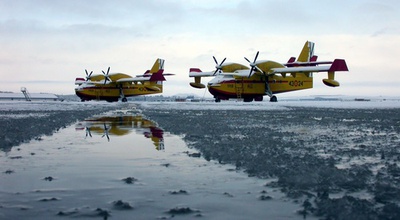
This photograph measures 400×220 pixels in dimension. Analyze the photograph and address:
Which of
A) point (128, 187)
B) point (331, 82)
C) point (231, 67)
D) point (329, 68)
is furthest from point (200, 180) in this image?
point (231, 67)

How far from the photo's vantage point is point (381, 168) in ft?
21.3

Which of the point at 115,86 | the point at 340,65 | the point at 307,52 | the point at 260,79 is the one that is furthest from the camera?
the point at 115,86

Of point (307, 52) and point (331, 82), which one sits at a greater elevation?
point (307, 52)

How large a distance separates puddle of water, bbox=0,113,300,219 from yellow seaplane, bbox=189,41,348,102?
39.6 meters

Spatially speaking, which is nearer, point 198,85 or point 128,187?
point 128,187

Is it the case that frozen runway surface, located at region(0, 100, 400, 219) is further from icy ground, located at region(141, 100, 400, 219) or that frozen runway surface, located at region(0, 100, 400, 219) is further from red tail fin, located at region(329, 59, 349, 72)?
red tail fin, located at region(329, 59, 349, 72)

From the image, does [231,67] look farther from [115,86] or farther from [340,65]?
[115,86]

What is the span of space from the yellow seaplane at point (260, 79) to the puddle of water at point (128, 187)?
39.6 metres

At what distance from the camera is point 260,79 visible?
50.4m

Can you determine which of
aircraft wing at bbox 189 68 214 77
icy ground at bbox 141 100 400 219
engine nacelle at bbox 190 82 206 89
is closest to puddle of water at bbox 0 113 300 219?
icy ground at bbox 141 100 400 219

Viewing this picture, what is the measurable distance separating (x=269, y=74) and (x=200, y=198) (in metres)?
46.2

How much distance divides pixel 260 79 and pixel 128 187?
152 ft

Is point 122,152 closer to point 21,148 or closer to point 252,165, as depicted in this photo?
point 21,148

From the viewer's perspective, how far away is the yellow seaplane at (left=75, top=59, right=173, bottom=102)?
198 ft
